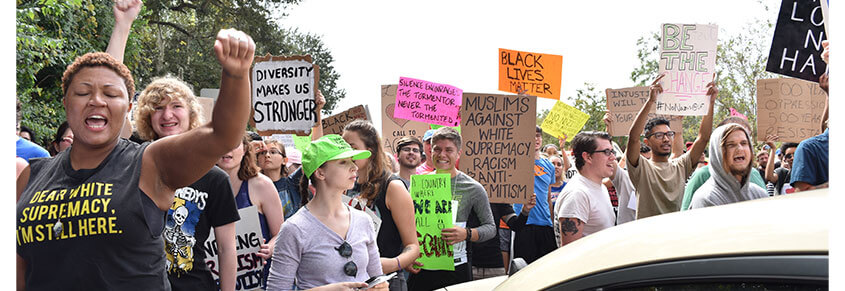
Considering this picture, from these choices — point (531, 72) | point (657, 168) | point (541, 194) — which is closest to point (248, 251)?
point (657, 168)

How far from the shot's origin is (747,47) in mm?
30562

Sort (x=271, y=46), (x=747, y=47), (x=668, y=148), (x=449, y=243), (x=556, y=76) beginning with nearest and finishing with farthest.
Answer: (x=449, y=243) → (x=668, y=148) → (x=556, y=76) → (x=271, y=46) → (x=747, y=47)

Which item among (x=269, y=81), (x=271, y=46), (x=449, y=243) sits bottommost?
(x=449, y=243)

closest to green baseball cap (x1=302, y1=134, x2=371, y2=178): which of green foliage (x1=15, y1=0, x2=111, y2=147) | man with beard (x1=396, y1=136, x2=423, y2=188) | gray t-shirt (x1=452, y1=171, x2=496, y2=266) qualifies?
gray t-shirt (x1=452, y1=171, x2=496, y2=266)

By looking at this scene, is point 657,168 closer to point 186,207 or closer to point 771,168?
point 771,168

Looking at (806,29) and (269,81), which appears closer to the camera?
(806,29)

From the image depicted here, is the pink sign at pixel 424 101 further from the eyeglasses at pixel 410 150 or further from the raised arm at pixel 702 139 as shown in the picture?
the raised arm at pixel 702 139

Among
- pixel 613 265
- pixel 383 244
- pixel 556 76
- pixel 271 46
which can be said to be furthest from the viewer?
pixel 271 46

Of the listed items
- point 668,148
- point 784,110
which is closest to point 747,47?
point 784,110

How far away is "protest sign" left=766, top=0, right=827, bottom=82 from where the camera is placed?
4918 mm

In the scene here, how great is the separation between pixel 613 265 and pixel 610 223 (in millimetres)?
3568

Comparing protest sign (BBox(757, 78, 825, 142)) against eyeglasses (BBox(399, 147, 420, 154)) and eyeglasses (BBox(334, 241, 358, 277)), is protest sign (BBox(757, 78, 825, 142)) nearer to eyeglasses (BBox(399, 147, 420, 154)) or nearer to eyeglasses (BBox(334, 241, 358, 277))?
eyeglasses (BBox(399, 147, 420, 154))
